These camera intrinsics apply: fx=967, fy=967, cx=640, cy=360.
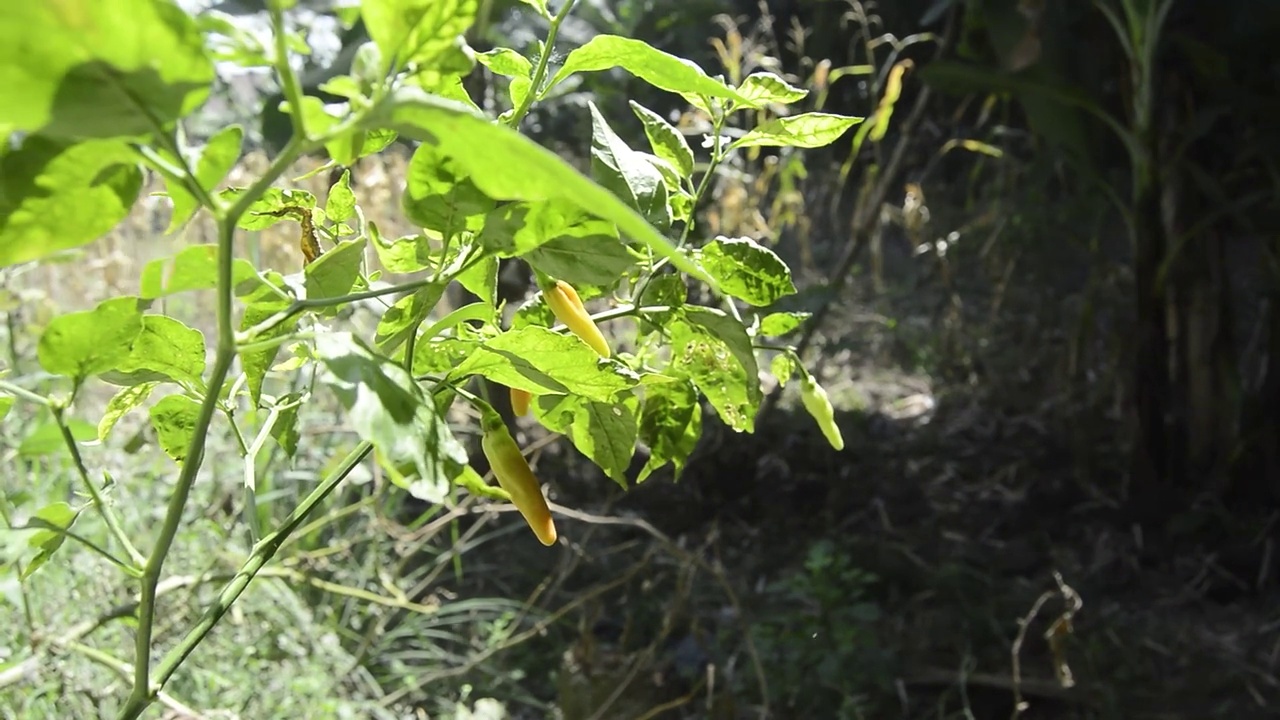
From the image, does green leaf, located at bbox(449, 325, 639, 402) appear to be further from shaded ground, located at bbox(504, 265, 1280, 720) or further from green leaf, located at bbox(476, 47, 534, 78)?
shaded ground, located at bbox(504, 265, 1280, 720)

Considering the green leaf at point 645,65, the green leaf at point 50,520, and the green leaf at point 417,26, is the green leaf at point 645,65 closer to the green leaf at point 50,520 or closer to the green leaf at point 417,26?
the green leaf at point 417,26

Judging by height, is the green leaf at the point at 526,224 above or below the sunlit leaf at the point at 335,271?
above

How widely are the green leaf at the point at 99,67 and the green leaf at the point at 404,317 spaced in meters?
0.11

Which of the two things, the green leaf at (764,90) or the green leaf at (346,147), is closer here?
the green leaf at (346,147)

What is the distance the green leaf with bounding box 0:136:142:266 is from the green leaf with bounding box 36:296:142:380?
5cm

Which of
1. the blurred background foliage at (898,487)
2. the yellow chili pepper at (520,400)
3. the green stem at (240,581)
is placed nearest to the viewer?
the green stem at (240,581)

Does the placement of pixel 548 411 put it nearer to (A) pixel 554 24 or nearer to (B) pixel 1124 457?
(A) pixel 554 24

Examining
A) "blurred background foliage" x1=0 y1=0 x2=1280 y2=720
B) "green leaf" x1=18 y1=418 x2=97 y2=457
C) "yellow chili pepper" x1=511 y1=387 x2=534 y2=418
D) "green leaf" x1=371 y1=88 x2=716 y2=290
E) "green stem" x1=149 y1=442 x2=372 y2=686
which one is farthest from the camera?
"blurred background foliage" x1=0 y1=0 x2=1280 y2=720

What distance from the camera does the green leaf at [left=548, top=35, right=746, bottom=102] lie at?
27 cm

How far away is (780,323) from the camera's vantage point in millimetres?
375

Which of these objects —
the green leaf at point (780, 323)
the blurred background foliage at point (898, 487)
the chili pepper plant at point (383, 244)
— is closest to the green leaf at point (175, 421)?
the chili pepper plant at point (383, 244)

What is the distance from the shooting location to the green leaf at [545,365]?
0.88 feet

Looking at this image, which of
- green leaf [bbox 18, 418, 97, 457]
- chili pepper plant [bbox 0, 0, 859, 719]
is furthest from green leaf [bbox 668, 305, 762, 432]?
green leaf [bbox 18, 418, 97, 457]

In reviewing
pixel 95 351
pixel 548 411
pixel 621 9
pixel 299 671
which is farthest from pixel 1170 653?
pixel 621 9
